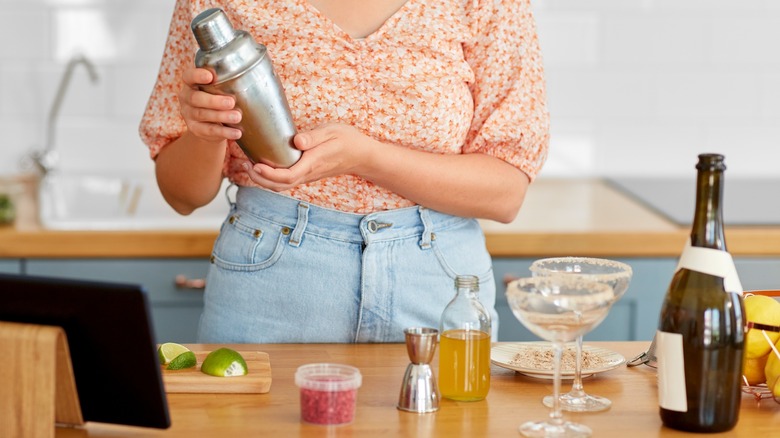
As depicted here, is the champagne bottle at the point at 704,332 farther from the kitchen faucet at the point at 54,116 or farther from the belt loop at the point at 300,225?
the kitchen faucet at the point at 54,116

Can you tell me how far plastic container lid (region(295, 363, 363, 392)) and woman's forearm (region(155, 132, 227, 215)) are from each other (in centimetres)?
52

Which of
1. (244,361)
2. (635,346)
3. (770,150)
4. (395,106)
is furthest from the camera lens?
(770,150)

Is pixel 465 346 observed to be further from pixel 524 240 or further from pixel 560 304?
pixel 524 240

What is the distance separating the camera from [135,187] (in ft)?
9.80

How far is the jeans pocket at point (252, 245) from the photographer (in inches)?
68.0

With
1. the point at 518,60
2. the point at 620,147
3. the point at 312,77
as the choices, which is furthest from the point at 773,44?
the point at 312,77

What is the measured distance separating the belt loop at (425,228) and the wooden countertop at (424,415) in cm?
30

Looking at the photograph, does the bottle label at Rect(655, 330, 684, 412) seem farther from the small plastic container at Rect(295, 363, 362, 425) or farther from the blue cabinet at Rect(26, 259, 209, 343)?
the blue cabinet at Rect(26, 259, 209, 343)

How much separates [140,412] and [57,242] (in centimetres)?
135

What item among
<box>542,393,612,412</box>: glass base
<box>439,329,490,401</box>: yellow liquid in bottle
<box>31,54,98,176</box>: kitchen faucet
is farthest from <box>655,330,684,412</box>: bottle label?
<box>31,54,98,176</box>: kitchen faucet

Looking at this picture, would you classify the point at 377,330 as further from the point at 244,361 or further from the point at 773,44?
the point at 773,44

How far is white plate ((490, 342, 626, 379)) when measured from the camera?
1423 mm

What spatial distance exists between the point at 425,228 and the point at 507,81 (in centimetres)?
27

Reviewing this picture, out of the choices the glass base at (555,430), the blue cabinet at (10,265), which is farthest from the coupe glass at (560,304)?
the blue cabinet at (10,265)
